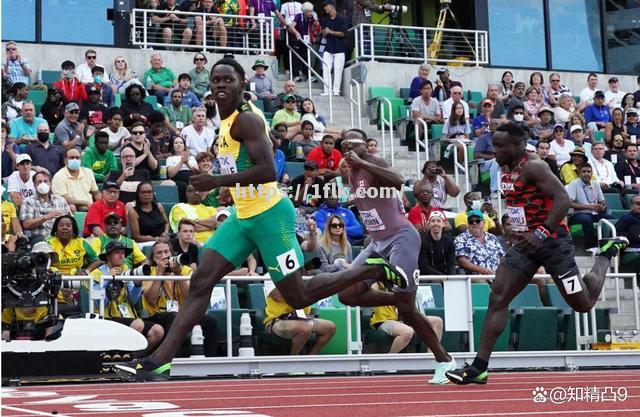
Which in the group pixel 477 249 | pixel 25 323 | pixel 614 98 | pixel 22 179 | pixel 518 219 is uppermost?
pixel 614 98

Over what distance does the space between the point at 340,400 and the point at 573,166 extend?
11.5 metres

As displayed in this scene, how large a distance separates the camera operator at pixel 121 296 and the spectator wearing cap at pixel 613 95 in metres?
13.0

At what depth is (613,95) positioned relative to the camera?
22578 mm

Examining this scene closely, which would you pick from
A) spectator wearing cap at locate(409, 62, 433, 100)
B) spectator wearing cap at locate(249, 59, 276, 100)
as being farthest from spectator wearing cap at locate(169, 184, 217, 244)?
spectator wearing cap at locate(409, 62, 433, 100)

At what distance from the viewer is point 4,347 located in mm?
10281

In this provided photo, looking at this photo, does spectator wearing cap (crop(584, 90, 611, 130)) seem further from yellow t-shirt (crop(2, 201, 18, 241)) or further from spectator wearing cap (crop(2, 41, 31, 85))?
yellow t-shirt (crop(2, 201, 18, 241))

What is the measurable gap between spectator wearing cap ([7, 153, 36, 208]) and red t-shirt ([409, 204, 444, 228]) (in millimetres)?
4786

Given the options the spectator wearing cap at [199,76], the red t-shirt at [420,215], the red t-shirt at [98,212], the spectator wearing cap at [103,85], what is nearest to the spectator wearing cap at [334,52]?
the spectator wearing cap at [199,76]

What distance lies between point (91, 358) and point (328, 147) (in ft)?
21.3

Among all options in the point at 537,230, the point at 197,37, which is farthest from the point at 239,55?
the point at 537,230

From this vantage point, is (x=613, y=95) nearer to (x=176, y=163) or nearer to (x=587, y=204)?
(x=587, y=204)

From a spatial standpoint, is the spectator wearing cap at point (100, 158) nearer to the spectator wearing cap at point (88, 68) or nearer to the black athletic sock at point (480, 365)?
the spectator wearing cap at point (88, 68)

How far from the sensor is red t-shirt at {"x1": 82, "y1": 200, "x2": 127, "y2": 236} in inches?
535

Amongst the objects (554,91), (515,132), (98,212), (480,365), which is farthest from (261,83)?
(480,365)
